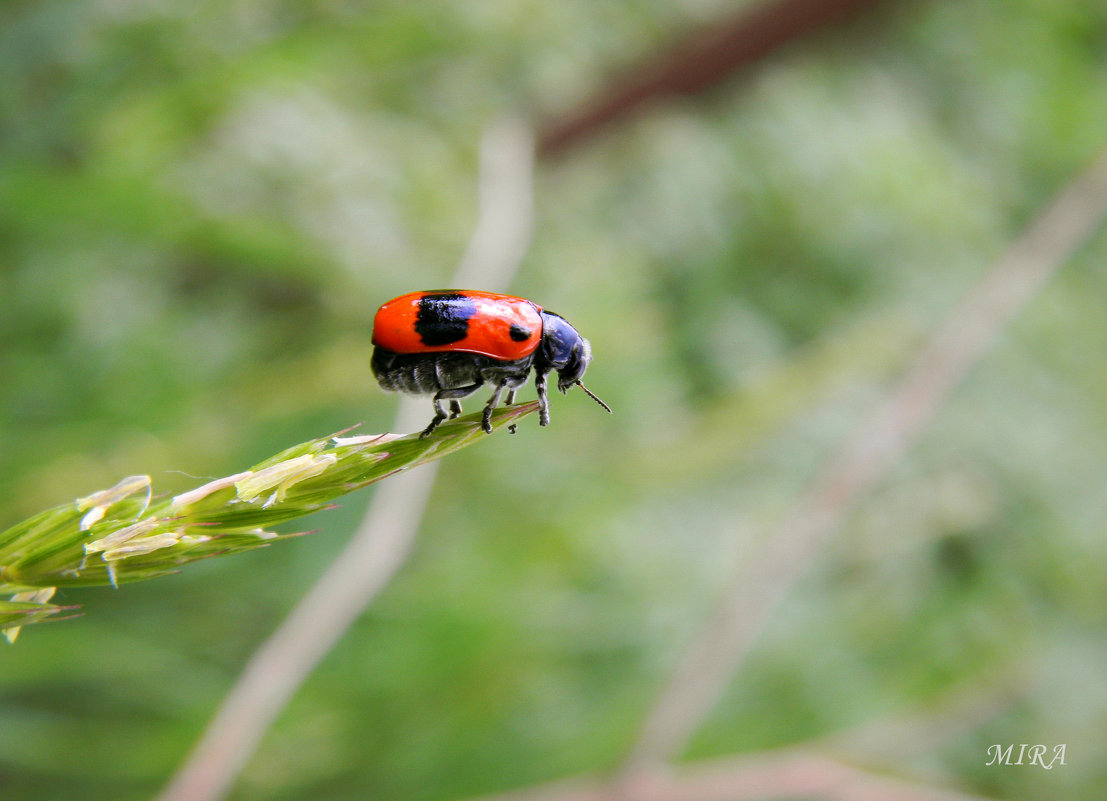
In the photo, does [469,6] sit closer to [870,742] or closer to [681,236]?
[681,236]

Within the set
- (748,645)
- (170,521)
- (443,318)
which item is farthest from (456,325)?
(748,645)

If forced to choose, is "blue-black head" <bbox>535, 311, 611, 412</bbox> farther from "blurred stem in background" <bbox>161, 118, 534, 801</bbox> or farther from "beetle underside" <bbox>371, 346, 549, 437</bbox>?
"blurred stem in background" <bbox>161, 118, 534, 801</bbox>

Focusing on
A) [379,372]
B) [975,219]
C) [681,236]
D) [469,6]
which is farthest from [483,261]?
[975,219]

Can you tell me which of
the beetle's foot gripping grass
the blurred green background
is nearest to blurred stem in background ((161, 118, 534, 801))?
the blurred green background

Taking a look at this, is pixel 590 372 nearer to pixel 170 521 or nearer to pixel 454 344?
pixel 454 344

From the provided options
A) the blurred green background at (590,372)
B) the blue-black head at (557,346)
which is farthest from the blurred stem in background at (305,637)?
the blue-black head at (557,346)

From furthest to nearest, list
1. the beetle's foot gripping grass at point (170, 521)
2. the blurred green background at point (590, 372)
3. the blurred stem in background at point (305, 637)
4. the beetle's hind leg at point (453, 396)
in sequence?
the blurred green background at point (590, 372) → the blurred stem in background at point (305, 637) → the beetle's hind leg at point (453, 396) → the beetle's foot gripping grass at point (170, 521)

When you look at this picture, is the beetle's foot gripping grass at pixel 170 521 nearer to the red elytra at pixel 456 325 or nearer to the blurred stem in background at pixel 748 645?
the red elytra at pixel 456 325
